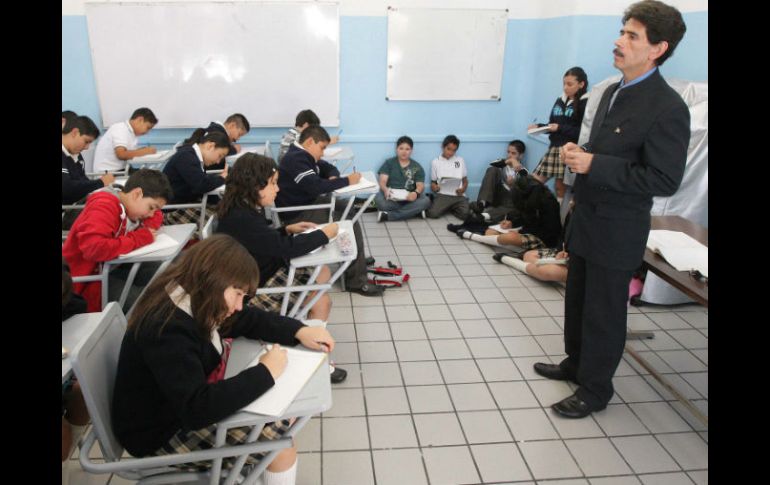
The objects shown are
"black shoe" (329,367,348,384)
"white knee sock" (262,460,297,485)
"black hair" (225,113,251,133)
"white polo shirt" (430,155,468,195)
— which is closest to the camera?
"white knee sock" (262,460,297,485)

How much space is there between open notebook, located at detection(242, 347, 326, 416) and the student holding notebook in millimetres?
21

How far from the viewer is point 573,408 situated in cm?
236

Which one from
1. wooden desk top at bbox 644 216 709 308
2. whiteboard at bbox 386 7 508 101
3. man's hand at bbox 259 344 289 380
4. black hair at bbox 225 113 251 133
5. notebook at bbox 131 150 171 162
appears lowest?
man's hand at bbox 259 344 289 380

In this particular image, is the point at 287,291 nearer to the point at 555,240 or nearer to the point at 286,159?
the point at 286,159

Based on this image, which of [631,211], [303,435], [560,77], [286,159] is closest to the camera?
[631,211]

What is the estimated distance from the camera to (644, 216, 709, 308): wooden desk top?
1.99m

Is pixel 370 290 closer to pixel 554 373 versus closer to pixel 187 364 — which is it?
pixel 554 373

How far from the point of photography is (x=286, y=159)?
3359 mm

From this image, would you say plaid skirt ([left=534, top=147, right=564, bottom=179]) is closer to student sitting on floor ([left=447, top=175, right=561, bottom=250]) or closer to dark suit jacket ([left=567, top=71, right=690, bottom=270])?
student sitting on floor ([left=447, top=175, right=561, bottom=250])

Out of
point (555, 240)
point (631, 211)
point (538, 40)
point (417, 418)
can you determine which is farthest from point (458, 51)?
point (417, 418)

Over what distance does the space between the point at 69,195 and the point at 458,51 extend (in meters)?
3.86

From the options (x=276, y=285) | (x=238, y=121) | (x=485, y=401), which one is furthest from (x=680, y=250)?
(x=238, y=121)

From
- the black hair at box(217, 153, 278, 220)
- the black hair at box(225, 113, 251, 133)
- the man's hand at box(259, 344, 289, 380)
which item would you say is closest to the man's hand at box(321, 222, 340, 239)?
the black hair at box(217, 153, 278, 220)

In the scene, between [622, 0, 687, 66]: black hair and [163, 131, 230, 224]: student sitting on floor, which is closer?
[622, 0, 687, 66]: black hair
